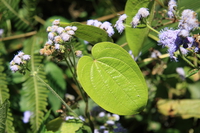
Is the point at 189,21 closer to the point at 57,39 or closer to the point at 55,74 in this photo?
the point at 57,39

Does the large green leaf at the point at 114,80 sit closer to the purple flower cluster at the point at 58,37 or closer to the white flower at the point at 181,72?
the purple flower cluster at the point at 58,37

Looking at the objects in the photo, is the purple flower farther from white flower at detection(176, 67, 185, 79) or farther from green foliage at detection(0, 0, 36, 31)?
green foliage at detection(0, 0, 36, 31)

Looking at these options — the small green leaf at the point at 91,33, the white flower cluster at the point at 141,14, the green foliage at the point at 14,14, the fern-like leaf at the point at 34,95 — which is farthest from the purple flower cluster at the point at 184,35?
the green foliage at the point at 14,14

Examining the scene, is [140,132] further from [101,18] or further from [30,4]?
[30,4]

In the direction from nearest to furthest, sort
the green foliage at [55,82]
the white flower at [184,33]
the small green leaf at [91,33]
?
the white flower at [184,33]
the small green leaf at [91,33]
the green foliage at [55,82]

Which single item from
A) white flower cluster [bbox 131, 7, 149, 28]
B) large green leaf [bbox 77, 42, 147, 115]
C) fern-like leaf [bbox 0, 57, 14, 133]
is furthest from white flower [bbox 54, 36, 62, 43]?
fern-like leaf [bbox 0, 57, 14, 133]
